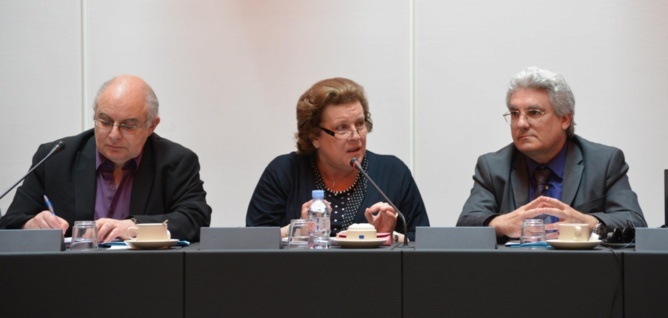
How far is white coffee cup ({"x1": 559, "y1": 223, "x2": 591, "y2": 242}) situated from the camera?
6.79 feet

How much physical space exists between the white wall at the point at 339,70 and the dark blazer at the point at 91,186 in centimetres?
95

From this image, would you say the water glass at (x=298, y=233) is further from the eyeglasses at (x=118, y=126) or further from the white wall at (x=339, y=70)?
the white wall at (x=339, y=70)

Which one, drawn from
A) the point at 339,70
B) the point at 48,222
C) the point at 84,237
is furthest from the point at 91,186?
the point at 339,70

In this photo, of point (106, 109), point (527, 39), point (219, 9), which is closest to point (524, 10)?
point (527, 39)

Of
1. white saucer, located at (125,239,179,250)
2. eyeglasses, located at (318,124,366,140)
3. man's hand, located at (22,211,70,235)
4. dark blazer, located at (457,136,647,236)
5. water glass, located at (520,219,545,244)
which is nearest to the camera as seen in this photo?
white saucer, located at (125,239,179,250)

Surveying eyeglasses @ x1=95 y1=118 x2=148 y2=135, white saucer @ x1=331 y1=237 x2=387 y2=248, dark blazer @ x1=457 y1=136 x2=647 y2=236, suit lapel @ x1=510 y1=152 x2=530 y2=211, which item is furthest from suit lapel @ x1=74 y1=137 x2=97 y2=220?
suit lapel @ x1=510 y1=152 x2=530 y2=211

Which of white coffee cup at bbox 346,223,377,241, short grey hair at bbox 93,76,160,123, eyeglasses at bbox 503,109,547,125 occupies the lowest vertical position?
white coffee cup at bbox 346,223,377,241

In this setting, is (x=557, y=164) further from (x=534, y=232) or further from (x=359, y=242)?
(x=359, y=242)

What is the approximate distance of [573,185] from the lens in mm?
2779

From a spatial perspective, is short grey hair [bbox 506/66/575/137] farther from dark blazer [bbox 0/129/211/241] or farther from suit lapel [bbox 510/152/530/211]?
dark blazer [bbox 0/129/211/241]

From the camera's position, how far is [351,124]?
9.76 ft

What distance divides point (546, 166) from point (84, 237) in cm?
160

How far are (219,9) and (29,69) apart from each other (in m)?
0.97
